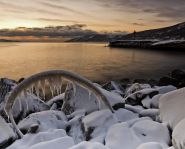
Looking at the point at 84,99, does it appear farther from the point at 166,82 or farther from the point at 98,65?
the point at 98,65

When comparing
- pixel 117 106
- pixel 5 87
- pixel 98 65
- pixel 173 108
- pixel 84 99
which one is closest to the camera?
pixel 173 108

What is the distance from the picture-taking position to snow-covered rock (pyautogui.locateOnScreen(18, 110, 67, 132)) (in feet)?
21.5

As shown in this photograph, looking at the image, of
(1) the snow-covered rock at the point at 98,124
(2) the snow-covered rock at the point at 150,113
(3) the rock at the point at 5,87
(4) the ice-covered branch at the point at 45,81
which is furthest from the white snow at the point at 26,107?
(2) the snow-covered rock at the point at 150,113

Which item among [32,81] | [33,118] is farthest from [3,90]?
[32,81]

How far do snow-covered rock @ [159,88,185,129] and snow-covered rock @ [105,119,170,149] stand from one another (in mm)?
237

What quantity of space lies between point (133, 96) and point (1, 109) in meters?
3.87

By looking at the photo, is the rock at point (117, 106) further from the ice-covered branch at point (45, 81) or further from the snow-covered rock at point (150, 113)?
the ice-covered branch at point (45, 81)

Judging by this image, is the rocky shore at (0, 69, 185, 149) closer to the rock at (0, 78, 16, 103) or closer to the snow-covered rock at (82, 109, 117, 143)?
the snow-covered rock at (82, 109, 117, 143)

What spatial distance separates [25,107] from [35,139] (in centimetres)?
230

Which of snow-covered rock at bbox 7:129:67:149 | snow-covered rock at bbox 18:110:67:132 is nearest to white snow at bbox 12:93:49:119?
snow-covered rock at bbox 18:110:67:132

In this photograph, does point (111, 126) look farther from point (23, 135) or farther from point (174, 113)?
point (23, 135)

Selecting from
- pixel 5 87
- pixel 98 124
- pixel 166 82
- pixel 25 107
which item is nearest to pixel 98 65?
pixel 166 82

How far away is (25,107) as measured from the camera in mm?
7934

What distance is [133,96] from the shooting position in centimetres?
907
